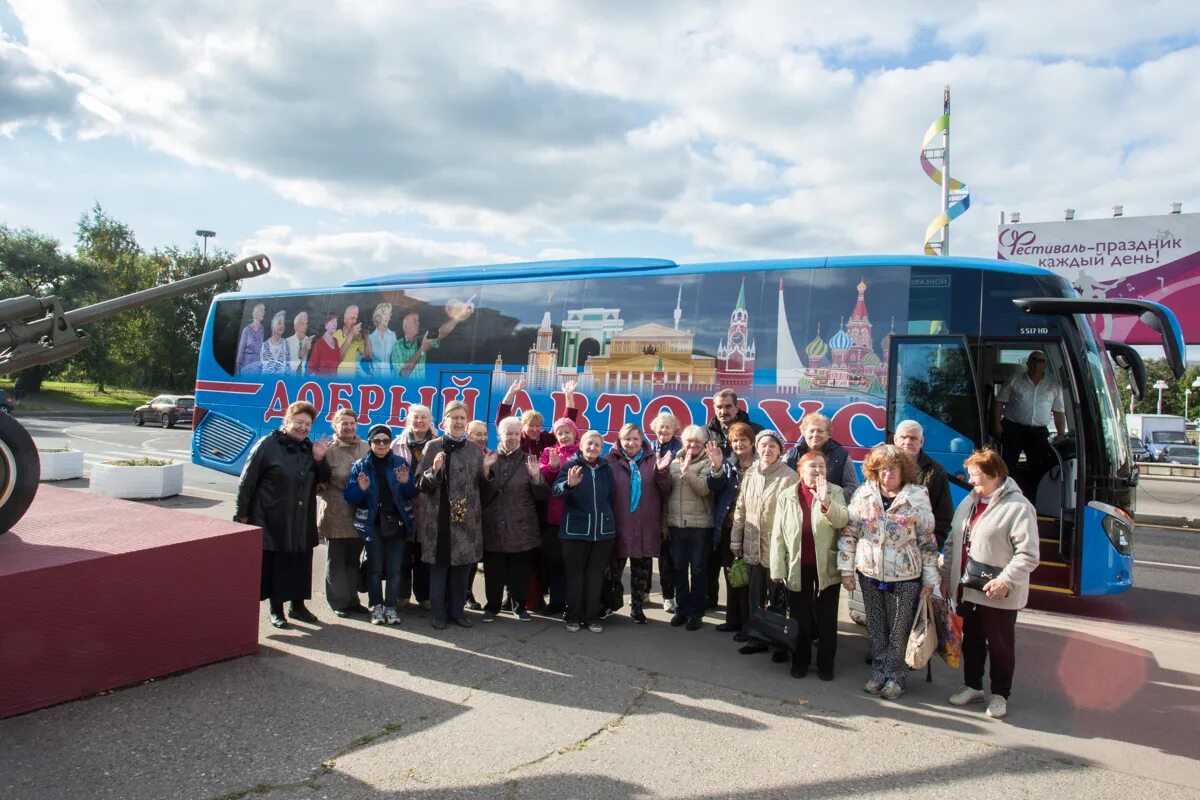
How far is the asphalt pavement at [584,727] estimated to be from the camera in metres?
3.71

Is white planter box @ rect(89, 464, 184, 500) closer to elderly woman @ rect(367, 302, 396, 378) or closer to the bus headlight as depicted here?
elderly woman @ rect(367, 302, 396, 378)

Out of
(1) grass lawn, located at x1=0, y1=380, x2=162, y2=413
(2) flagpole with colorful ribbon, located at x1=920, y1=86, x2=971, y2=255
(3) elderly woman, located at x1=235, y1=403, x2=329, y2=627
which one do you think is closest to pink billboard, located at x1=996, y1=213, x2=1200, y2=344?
(2) flagpole with colorful ribbon, located at x1=920, y1=86, x2=971, y2=255

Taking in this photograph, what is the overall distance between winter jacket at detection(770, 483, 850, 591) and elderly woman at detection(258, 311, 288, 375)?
8223mm

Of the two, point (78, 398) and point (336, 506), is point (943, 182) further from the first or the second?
point (78, 398)

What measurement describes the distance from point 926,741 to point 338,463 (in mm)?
4594

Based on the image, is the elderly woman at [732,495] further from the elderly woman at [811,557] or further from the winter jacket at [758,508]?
the elderly woman at [811,557]

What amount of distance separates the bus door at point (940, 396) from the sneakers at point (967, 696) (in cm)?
250

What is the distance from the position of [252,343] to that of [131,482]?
10.1ft

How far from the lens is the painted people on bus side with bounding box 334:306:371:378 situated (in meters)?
10.6

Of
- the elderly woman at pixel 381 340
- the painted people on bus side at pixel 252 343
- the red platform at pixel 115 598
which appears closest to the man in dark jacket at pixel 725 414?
the red platform at pixel 115 598

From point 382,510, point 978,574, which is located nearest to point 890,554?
point 978,574

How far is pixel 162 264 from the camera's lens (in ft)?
170

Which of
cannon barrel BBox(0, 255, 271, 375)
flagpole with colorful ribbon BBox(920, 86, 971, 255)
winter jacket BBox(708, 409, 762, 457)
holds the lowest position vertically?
winter jacket BBox(708, 409, 762, 457)

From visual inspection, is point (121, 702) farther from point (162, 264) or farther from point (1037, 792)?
point (162, 264)
